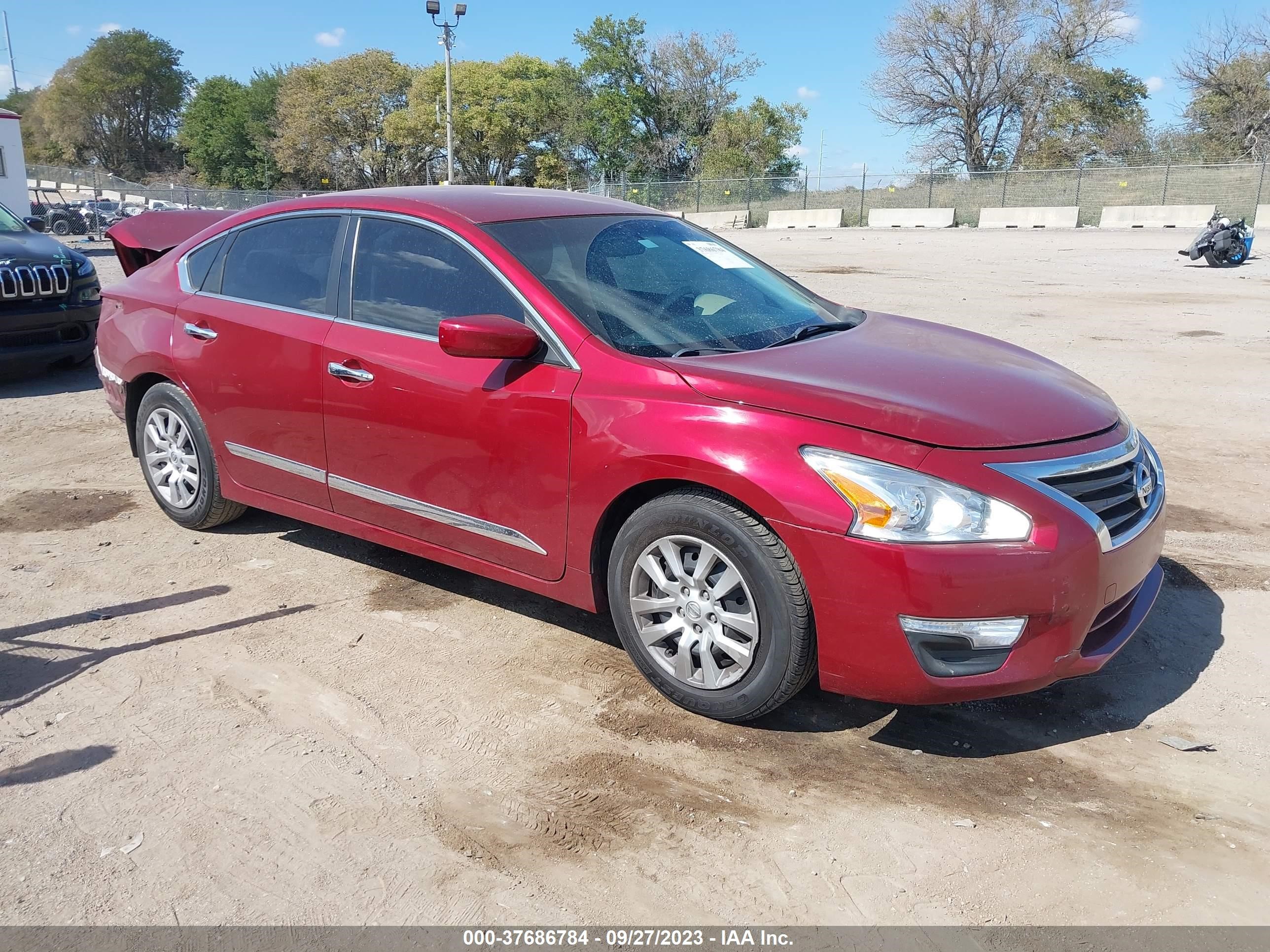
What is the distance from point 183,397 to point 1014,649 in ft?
12.9

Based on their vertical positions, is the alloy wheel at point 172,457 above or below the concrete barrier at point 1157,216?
below

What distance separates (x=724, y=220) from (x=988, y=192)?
10.5 meters

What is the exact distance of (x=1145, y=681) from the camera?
375 centimetres

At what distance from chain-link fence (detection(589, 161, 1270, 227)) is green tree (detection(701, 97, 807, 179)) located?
14.7m

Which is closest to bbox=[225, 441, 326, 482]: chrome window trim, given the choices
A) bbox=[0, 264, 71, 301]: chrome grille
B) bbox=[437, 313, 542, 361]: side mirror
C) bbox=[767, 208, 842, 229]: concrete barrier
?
bbox=[437, 313, 542, 361]: side mirror

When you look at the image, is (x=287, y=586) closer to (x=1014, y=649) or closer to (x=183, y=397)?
(x=183, y=397)

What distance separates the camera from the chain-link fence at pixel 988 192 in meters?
33.9

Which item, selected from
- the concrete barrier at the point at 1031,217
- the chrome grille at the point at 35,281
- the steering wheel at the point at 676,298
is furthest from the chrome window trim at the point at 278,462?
the concrete barrier at the point at 1031,217

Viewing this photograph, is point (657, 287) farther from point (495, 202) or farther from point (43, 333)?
point (43, 333)

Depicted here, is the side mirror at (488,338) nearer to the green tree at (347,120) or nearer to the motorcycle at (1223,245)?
the motorcycle at (1223,245)

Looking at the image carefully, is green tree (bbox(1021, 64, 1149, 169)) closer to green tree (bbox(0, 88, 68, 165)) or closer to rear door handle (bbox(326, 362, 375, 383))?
rear door handle (bbox(326, 362, 375, 383))

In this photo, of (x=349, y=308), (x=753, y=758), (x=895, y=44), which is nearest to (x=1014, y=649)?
(x=753, y=758)

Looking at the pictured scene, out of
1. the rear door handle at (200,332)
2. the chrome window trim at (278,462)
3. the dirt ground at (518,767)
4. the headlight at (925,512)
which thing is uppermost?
the rear door handle at (200,332)

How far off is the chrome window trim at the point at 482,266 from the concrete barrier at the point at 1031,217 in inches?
1348
